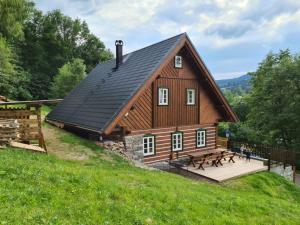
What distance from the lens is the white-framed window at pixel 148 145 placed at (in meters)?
16.8

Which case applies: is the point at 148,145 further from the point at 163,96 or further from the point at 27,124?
the point at 27,124

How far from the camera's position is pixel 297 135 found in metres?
27.7

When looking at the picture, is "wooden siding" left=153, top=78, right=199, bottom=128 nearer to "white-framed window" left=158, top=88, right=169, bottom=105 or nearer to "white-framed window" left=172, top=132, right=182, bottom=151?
"white-framed window" left=158, top=88, right=169, bottom=105

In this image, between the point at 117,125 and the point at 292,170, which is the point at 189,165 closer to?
the point at 117,125

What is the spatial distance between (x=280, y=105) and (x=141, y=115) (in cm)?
1797

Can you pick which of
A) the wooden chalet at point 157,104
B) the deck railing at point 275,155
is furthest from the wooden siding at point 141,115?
the deck railing at point 275,155

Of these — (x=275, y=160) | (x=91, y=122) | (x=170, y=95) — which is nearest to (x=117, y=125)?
(x=91, y=122)

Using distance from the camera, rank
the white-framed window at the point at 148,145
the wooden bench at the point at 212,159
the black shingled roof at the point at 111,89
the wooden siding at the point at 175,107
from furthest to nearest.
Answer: the wooden siding at the point at 175,107 → the wooden bench at the point at 212,159 → the white-framed window at the point at 148,145 → the black shingled roof at the point at 111,89

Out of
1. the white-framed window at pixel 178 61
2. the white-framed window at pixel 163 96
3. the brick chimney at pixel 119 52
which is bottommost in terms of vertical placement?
the white-framed window at pixel 163 96

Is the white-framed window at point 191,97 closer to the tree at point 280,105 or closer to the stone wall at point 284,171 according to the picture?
the stone wall at point 284,171

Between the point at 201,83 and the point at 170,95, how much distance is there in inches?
119

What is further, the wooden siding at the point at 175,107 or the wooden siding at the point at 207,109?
the wooden siding at the point at 207,109

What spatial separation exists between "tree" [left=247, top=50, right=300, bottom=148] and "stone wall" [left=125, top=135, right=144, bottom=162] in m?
16.6

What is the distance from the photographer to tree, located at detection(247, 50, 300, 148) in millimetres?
26828
